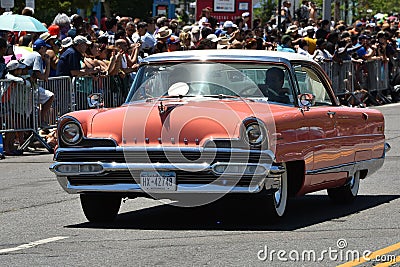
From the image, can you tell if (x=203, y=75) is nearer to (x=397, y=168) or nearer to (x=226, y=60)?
(x=226, y=60)

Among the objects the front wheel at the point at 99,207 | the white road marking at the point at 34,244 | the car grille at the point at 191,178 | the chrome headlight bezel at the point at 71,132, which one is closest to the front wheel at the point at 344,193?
the car grille at the point at 191,178

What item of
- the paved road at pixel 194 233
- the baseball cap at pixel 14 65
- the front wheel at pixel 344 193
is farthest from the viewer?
the baseball cap at pixel 14 65

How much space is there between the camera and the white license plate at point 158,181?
9141mm

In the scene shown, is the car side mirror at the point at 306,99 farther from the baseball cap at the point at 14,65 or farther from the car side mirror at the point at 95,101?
the baseball cap at the point at 14,65

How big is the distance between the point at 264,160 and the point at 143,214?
1949mm

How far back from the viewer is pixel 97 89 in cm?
1905

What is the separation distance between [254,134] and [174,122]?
733mm

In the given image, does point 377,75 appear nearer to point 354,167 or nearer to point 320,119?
point 354,167

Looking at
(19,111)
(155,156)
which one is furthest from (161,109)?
(19,111)

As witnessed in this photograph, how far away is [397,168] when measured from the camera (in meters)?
14.7

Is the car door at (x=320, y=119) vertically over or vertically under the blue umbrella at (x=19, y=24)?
under

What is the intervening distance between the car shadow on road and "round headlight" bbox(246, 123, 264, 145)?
0.72 m

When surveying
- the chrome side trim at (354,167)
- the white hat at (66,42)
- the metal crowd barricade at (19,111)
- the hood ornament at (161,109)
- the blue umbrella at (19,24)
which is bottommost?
the metal crowd barricade at (19,111)

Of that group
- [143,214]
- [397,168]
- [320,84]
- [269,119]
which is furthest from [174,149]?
[397,168]
